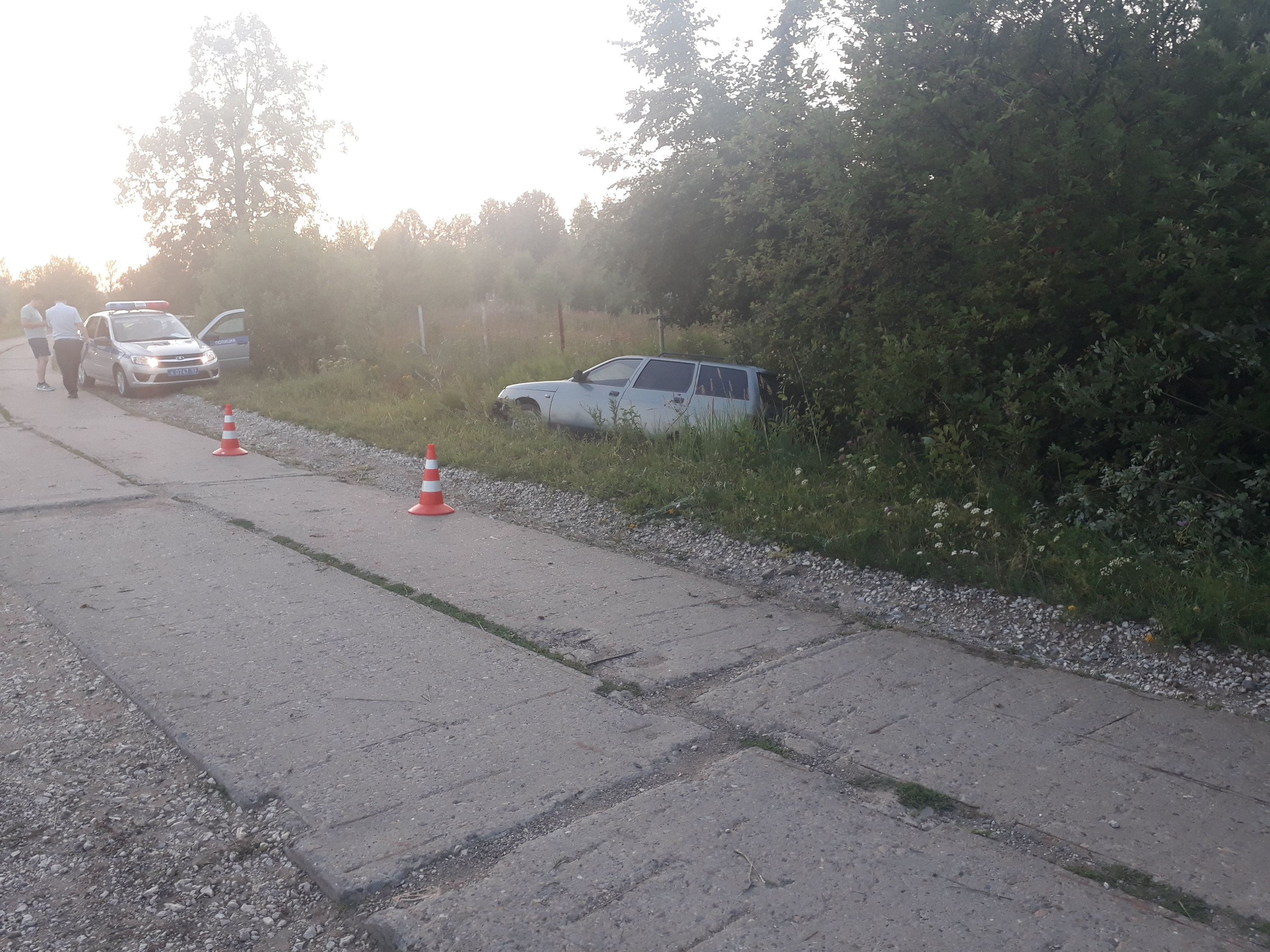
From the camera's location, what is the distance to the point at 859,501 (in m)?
8.03

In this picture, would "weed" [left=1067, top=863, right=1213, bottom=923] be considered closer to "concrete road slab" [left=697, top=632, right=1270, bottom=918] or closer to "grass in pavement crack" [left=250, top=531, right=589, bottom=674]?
"concrete road slab" [left=697, top=632, right=1270, bottom=918]

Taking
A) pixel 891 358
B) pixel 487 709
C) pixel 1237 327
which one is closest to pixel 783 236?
pixel 891 358

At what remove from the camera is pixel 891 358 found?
8.01 m

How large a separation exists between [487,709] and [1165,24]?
714cm

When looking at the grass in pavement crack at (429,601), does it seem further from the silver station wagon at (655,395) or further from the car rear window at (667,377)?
the car rear window at (667,377)

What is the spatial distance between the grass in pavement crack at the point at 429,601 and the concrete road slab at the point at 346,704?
0.27 ft

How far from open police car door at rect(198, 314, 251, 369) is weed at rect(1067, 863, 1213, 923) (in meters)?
22.2

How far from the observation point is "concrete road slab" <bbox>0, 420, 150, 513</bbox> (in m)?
9.44

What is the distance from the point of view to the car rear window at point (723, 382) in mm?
10977

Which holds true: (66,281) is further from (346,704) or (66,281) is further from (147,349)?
(346,704)

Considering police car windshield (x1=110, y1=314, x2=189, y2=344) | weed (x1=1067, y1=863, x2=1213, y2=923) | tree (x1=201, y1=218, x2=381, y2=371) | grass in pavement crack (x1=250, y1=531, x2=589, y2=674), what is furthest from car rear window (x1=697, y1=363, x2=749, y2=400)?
police car windshield (x1=110, y1=314, x2=189, y2=344)

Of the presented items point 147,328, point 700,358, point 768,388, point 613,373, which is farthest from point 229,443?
point 147,328

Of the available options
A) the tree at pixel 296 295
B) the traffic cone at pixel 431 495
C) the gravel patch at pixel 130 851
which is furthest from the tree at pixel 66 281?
the gravel patch at pixel 130 851

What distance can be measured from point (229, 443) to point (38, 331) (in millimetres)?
10833
